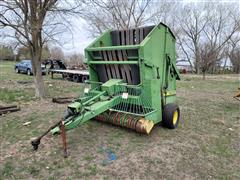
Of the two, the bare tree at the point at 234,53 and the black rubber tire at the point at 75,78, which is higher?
the bare tree at the point at 234,53

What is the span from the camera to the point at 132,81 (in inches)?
190

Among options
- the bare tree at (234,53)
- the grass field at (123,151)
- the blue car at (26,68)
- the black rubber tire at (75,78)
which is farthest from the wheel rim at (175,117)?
the bare tree at (234,53)

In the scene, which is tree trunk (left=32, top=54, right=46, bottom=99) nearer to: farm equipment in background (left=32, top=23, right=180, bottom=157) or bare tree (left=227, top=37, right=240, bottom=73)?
farm equipment in background (left=32, top=23, right=180, bottom=157)

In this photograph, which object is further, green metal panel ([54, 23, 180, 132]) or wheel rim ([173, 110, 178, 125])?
wheel rim ([173, 110, 178, 125])

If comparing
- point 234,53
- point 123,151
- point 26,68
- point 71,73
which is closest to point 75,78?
point 71,73

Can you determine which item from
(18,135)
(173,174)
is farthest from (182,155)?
(18,135)

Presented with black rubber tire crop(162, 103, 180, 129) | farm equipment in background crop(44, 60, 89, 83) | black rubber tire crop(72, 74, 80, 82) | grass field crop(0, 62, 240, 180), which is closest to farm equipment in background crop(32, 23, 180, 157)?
black rubber tire crop(162, 103, 180, 129)

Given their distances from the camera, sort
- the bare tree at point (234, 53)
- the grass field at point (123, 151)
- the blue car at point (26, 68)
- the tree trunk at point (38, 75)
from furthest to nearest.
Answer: the bare tree at point (234, 53)
the blue car at point (26, 68)
the tree trunk at point (38, 75)
the grass field at point (123, 151)

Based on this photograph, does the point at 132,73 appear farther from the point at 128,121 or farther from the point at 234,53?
the point at 234,53

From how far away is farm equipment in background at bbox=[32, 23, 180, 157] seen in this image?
4.26 meters

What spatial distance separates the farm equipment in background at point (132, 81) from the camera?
426 cm

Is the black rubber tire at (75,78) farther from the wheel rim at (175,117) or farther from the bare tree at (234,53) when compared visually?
the bare tree at (234,53)

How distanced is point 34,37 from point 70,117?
16.3ft

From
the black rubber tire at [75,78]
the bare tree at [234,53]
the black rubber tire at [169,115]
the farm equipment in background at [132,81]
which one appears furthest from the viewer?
the bare tree at [234,53]
